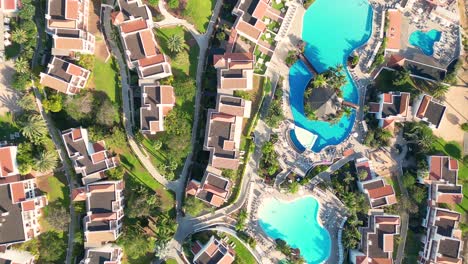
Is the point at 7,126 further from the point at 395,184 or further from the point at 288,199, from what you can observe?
the point at 395,184

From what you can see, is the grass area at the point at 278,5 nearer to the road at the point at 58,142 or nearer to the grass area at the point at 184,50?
the grass area at the point at 184,50

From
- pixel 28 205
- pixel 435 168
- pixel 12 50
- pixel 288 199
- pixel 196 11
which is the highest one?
pixel 196 11

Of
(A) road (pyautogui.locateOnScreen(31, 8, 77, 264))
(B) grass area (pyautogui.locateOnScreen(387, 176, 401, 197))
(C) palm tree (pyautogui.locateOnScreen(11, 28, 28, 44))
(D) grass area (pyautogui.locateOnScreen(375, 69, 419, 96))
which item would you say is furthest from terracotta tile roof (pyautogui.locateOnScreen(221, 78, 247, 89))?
(C) palm tree (pyautogui.locateOnScreen(11, 28, 28, 44))

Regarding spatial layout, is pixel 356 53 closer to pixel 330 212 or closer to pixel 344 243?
pixel 330 212

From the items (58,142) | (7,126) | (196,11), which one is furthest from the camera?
(196,11)

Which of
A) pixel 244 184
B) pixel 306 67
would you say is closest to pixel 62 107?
pixel 244 184

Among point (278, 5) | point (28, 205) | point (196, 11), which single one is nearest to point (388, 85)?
point (278, 5)

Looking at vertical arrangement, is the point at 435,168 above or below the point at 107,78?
below
